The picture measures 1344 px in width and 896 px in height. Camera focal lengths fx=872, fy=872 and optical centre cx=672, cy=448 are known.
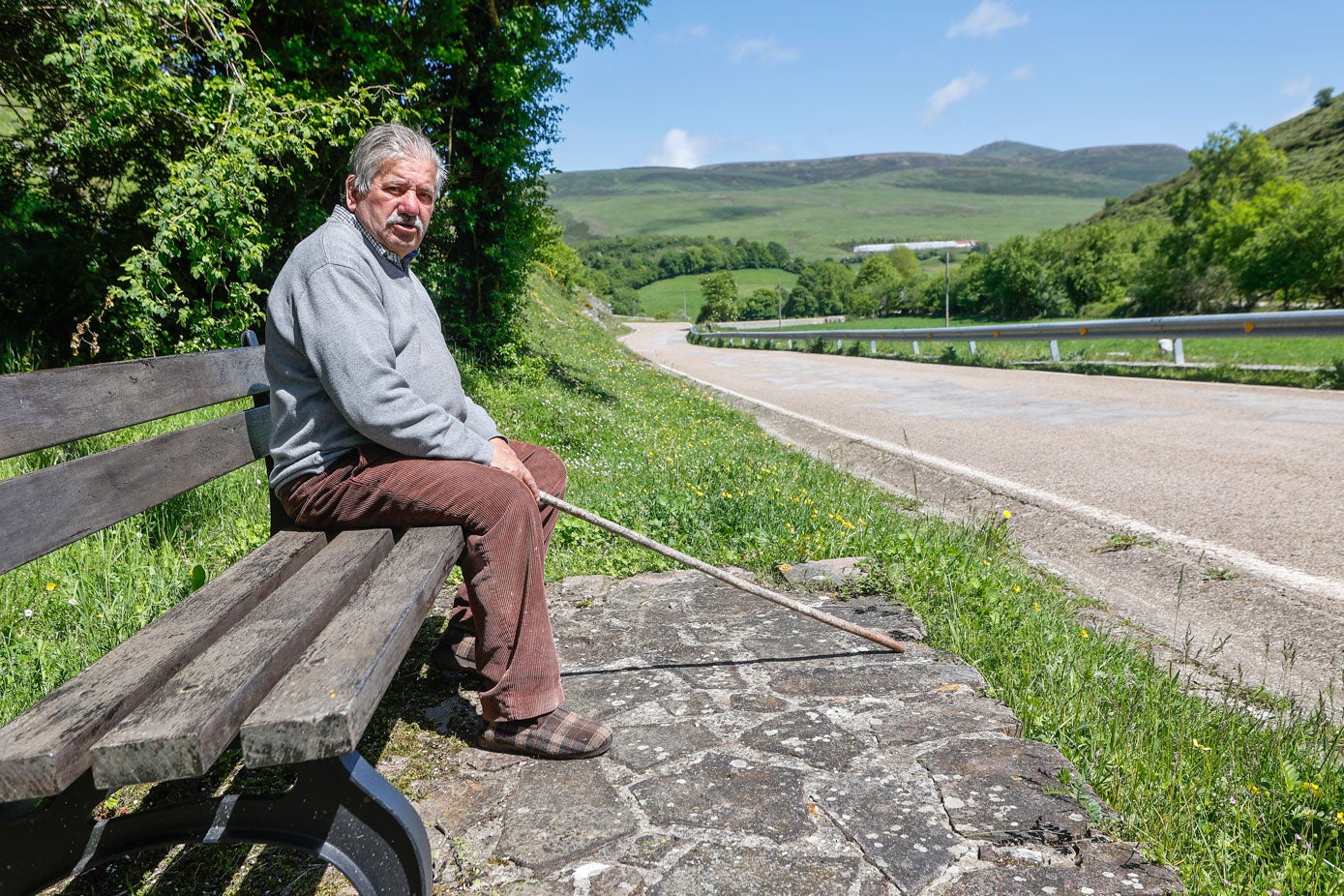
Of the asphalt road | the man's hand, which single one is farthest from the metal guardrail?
the man's hand

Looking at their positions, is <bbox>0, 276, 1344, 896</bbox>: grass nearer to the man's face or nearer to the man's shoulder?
the man's shoulder

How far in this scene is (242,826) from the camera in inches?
74.0

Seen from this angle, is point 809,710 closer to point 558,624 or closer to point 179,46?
point 558,624

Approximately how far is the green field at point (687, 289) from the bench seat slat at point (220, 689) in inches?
4800

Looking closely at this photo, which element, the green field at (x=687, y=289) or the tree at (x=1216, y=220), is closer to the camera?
the tree at (x=1216, y=220)

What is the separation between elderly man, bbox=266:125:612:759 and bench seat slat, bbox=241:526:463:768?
0.24 m

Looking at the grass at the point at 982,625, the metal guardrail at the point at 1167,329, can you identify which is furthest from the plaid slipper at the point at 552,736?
the metal guardrail at the point at 1167,329

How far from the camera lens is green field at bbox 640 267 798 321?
454 feet

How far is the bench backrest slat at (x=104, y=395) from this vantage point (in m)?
2.13

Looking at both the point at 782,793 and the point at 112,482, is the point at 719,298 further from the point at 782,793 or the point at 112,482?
the point at 782,793

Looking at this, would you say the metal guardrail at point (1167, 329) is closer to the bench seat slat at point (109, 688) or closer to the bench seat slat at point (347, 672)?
the bench seat slat at point (347, 672)

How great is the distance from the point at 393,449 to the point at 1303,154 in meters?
142

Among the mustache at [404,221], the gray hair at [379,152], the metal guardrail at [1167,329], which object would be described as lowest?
the metal guardrail at [1167,329]

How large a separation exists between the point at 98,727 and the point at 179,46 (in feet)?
22.9
